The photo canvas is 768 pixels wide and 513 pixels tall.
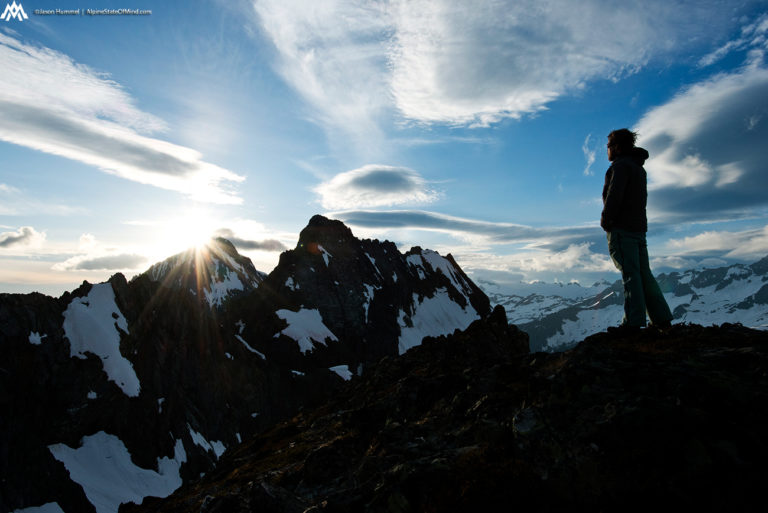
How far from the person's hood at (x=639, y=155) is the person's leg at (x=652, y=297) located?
82.5 inches

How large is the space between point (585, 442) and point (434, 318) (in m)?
162

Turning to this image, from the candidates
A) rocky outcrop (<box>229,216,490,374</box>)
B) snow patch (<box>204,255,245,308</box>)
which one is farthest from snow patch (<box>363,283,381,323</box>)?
snow patch (<box>204,255,245,308</box>)

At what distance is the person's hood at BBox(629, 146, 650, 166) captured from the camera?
35.6ft

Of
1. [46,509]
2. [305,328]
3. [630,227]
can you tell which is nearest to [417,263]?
[305,328]

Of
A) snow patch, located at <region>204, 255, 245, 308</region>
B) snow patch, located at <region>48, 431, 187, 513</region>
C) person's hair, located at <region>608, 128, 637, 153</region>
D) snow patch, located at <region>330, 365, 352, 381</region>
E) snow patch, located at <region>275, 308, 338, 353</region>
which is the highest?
person's hair, located at <region>608, 128, 637, 153</region>

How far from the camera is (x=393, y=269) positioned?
16988 centimetres

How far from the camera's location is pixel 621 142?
10.9 meters

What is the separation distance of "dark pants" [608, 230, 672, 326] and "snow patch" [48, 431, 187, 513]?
68.1 metres

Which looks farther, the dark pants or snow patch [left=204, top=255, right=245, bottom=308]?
snow patch [left=204, top=255, right=245, bottom=308]

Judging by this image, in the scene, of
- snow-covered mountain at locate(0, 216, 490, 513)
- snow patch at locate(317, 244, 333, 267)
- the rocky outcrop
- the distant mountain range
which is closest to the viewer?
the distant mountain range

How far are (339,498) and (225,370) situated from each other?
9719 centimetres

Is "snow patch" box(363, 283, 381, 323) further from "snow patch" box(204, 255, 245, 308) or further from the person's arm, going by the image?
the person's arm

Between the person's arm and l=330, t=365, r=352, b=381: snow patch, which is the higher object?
the person's arm

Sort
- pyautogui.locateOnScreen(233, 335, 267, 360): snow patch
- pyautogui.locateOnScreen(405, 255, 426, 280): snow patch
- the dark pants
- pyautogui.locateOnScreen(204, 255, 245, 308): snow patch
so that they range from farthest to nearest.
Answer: pyautogui.locateOnScreen(405, 255, 426, 280): snow patch, pyautogui.locateOnScreen(204, 255, 245, 308): snow patch, pyautogui.locateOnScreen(233, 335, 267, 360): snow patch, the dark pants
